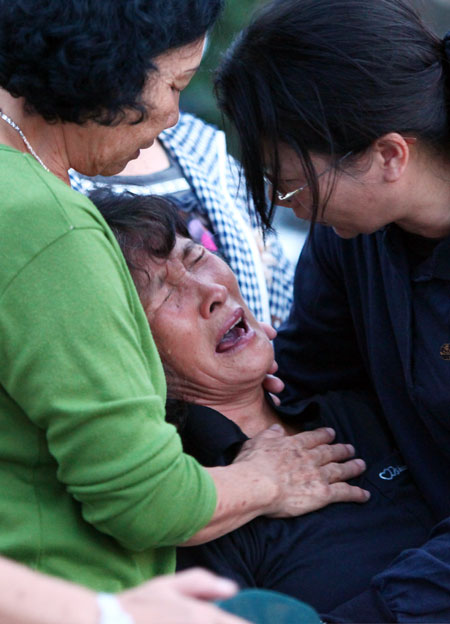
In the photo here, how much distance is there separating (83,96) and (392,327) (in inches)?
43.8

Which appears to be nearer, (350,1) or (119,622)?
(119,622)

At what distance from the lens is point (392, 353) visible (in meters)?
2.47

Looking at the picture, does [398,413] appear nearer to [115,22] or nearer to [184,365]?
[184,365]

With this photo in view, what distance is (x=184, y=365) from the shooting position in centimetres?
245

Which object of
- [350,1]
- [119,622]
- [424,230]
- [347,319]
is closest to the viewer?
[119,622]

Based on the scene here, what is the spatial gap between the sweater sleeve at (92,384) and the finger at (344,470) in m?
0.78

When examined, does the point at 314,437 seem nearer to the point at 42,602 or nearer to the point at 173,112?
the point at 173,112

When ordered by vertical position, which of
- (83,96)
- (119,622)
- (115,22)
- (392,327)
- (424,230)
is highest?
(115,22)

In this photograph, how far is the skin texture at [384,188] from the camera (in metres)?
2.12

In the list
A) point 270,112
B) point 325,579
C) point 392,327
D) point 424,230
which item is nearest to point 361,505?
point 325,579

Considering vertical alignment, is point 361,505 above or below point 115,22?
below

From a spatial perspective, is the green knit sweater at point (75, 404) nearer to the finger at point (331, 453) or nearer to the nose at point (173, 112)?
the nose at point (173, 112)

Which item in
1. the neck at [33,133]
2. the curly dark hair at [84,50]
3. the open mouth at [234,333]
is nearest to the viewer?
the curly dark hair at [84,50]

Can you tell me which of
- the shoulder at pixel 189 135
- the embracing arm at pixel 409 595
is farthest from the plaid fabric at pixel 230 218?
the embracing arm at pixel 409 595
